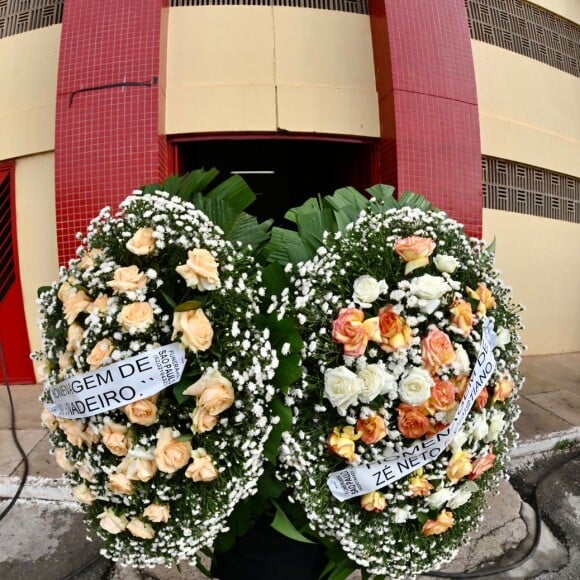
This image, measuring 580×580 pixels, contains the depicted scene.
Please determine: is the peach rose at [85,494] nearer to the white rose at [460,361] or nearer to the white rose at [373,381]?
the white rose at [373,381]

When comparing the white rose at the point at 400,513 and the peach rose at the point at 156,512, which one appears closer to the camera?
the peach rose at the point at 156,512

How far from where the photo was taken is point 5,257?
462 centimetres

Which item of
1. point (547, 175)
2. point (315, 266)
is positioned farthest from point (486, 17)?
point (315, 266)

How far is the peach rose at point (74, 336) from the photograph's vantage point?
4.01ft

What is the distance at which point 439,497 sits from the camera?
1326 mm

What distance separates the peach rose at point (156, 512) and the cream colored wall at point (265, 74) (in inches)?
138

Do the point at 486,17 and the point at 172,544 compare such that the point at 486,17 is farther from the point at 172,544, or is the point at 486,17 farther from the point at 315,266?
the point at 172,544

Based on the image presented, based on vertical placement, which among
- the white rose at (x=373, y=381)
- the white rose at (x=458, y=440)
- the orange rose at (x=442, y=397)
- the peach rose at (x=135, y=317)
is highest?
the peach rose at (x=135, y=317)

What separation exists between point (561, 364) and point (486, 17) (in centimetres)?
418

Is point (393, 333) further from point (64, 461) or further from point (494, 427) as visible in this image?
point (64, 461)

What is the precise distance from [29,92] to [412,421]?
485cm

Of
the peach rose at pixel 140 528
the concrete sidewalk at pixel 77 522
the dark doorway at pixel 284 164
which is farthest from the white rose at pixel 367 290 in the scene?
the dark doorway at pixel 284 164

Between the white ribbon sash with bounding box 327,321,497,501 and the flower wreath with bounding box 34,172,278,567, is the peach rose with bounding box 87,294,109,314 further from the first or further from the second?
the white ribbon sash with bounding box 327,321,497,501

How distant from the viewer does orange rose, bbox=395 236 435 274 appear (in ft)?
4.12
